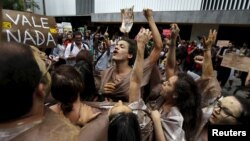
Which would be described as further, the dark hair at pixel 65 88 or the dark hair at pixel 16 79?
the dark hair at pixel 65 88

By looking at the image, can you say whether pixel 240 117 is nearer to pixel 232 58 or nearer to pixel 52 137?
pixel 52 137

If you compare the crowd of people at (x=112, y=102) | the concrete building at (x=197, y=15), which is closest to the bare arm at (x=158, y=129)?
the crowd of people at (x=112, y=102)

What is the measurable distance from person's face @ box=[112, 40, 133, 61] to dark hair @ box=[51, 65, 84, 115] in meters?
0.79

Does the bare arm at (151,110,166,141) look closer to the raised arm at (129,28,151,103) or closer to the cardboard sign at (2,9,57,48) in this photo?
the raised arm at (129,28,151,103)

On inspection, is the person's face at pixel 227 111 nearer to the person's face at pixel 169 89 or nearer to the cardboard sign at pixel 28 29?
the person's face at pixel 169 89

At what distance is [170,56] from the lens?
103 inches

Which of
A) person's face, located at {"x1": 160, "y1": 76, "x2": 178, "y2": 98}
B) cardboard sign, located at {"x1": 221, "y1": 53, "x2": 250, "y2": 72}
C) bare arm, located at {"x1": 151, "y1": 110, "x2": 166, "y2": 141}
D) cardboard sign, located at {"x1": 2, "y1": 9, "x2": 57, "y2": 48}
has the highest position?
cardboard sign, located at {"x1": 2, "y1": 9, "x2": 57, "y2": 48}

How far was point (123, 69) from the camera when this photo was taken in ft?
8.21

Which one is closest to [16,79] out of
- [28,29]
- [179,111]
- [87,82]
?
[179,111]

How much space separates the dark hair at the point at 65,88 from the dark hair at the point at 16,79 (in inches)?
24.3

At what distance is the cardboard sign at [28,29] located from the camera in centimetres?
240

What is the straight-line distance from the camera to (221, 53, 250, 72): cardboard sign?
5.06 m

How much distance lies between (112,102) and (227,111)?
2.47 feet

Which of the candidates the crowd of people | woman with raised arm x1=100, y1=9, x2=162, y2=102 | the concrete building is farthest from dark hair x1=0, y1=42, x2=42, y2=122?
the concrete building
